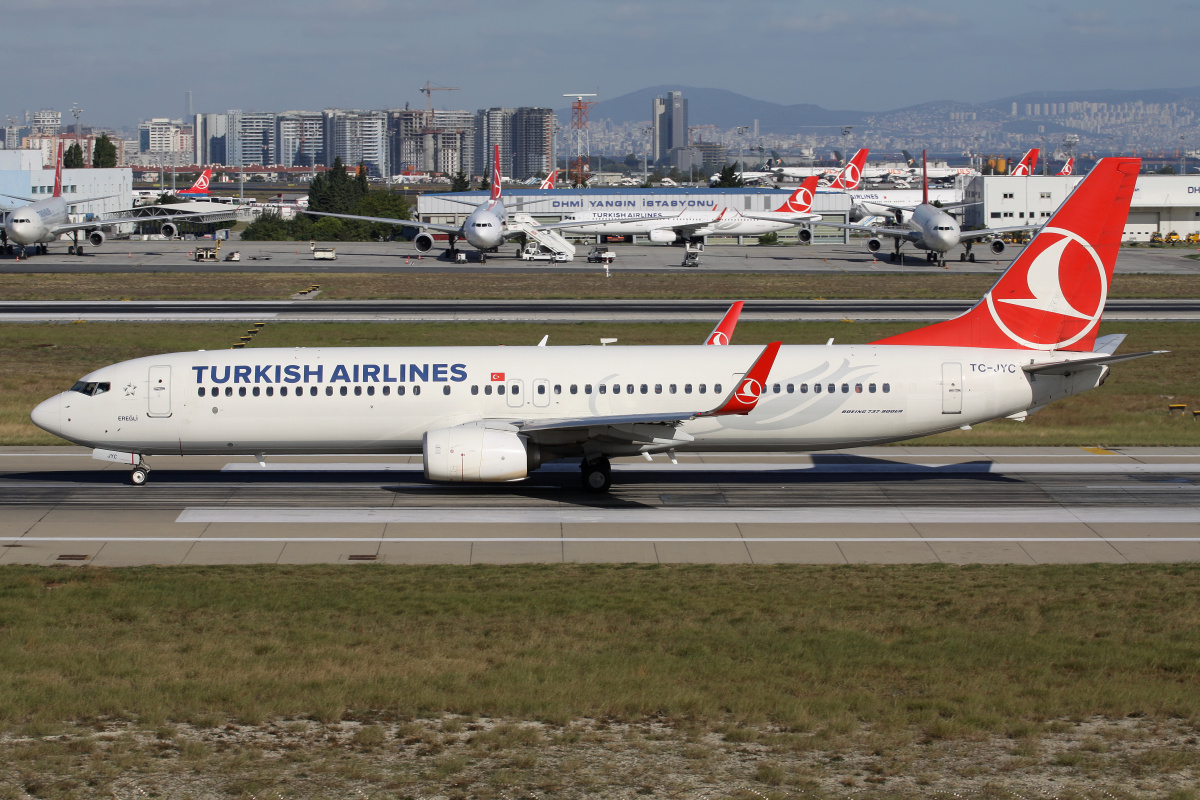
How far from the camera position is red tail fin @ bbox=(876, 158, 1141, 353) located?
31516mm

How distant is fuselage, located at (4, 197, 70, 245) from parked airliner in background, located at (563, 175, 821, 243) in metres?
48.5

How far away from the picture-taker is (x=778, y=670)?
56.6 ft

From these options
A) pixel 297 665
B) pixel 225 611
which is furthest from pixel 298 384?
pixel 297 665

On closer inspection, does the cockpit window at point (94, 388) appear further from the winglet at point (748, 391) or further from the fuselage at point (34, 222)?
the fuselage at point (34, 222)

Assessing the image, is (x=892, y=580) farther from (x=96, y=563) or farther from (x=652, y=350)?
(x=96, y=563)

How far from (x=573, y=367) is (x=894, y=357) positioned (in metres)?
8.85

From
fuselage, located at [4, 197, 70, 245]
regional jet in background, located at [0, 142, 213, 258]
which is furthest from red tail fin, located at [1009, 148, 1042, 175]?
fuselage, located at [4, 197, 70, 245]

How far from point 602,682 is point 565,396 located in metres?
14.9

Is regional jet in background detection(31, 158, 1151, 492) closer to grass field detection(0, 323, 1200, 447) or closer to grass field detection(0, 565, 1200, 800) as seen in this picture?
grass field detection(0, 565, 1200, 800)

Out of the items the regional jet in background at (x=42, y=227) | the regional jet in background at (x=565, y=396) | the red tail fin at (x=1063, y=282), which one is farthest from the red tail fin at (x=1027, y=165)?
the regional jet in background at (x=565, y=396)

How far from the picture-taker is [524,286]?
273ft

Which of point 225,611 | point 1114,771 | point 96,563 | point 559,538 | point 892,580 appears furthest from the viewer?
point 559,538

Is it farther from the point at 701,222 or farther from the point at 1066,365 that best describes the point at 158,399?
the point at 701,222

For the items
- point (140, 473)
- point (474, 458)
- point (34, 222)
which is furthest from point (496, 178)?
point (474, 458)
